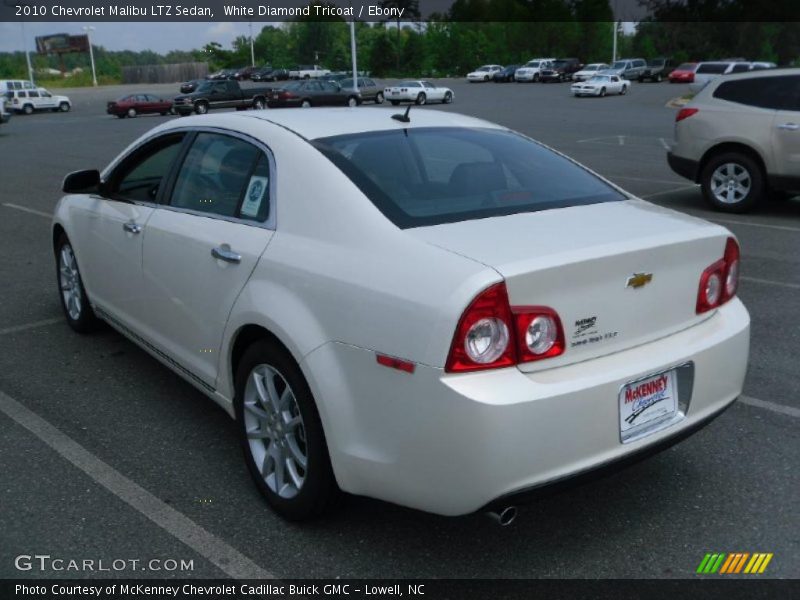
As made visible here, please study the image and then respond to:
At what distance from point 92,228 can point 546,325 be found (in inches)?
131

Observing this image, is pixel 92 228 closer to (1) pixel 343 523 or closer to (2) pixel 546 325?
(1) pixel 343 523

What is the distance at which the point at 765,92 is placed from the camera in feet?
32.5

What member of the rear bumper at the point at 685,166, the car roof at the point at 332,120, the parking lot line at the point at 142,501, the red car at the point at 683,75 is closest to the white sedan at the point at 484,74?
the red car at the point at 683,75

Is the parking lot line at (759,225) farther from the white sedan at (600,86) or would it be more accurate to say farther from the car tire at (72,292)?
the white sedan at (600,86)

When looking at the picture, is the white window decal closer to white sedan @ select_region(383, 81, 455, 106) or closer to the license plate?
the license plate

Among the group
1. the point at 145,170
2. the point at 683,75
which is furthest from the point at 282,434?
the point at 683,75

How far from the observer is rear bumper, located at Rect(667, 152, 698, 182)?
1055 centimetres

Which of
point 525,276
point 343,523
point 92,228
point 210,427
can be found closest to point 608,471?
point 525,276

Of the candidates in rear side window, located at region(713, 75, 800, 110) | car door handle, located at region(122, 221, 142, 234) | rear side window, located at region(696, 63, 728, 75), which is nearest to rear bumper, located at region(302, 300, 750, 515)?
car door handle, located at region(122, 221, 142, 234)

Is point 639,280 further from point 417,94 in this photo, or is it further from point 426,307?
point 417,94

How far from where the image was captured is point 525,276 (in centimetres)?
270

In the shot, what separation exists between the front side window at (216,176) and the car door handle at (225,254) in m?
0.18

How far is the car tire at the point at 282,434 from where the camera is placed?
3105 mm

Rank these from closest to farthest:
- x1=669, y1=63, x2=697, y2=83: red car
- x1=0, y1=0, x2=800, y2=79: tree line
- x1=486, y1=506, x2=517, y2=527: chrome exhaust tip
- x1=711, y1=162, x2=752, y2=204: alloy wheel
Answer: x1=486, y1=506, x2=517, y2=527: chrome exhaust tip
x1=711, y1=162, x2=752, y2=204: alloy wheel
x1=669, y1=63, x2=697, y2=83: red car
x1=0, y1=0, x2=800, y2=79: tree line
